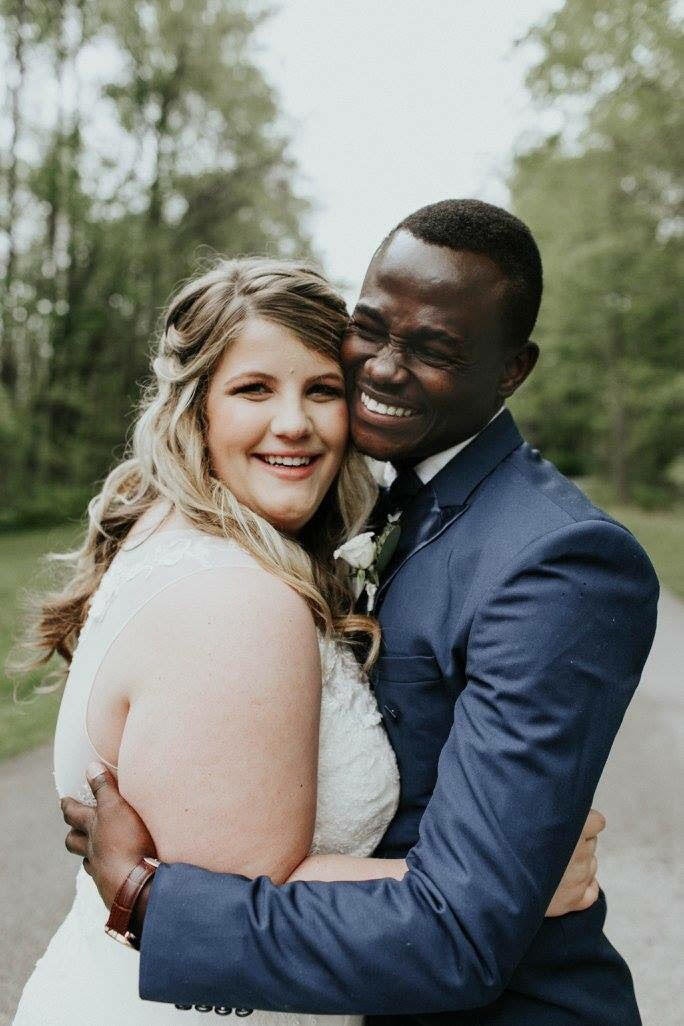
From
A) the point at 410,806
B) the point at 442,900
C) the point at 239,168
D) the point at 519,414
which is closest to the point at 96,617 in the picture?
the point at 410,806

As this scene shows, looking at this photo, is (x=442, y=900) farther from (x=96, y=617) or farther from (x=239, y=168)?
(x=239, y=168)

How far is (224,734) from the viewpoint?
1.62 m

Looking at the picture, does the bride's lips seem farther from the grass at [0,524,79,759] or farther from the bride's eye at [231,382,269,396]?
the grass at [0,524,79,759]

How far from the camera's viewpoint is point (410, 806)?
1.99m

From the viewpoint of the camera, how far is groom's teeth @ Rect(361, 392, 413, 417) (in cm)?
217

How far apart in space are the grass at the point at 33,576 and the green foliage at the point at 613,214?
244cm

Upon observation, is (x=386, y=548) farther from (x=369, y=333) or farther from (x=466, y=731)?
(x=466, y=731)

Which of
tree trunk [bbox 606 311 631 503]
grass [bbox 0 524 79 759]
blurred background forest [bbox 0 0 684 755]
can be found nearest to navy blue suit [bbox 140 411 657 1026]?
grass [bbox 0 524 79 759]

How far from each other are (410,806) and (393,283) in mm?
1203

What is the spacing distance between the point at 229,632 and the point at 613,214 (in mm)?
18307

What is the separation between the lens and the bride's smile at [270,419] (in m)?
2.25

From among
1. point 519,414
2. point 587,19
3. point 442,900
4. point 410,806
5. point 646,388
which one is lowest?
point 519,414

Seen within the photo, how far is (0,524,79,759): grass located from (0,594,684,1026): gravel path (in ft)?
1.05

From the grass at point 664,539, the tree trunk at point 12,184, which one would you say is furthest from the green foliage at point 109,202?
the grass at point 664,539
